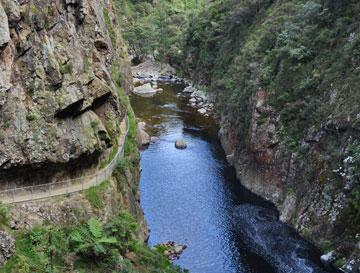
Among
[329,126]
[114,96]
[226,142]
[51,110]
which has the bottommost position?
[226,142]

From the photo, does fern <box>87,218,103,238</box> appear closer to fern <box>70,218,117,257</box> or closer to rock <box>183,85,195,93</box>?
fern <box>70,218,117,257</box>

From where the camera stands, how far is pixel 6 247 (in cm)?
2409

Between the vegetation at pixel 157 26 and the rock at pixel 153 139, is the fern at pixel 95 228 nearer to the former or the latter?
the rock at pixel 153 139

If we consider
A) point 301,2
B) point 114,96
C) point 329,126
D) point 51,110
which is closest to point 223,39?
point 301,2

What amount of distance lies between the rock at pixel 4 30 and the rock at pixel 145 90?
7008 centimetres

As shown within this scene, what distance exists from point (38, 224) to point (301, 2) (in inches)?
2240

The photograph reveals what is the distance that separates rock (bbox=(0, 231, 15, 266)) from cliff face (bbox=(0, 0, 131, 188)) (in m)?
4.36

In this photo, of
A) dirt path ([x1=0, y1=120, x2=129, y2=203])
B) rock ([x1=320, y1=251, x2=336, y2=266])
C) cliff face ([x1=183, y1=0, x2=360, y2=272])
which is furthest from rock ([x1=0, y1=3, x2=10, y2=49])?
rock ([x1=320, y1=251, x2=336, y2=266])

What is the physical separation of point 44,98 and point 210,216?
24.0 meters

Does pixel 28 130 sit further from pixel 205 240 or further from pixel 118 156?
pixel 205 240

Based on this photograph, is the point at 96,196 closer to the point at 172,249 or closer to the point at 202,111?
the point at 172,249

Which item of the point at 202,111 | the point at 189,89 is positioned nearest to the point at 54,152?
the point at 202,111

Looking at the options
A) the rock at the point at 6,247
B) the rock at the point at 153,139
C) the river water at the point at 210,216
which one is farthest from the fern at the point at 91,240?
the rock at the point at 153,139

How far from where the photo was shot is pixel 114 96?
41812 mm
